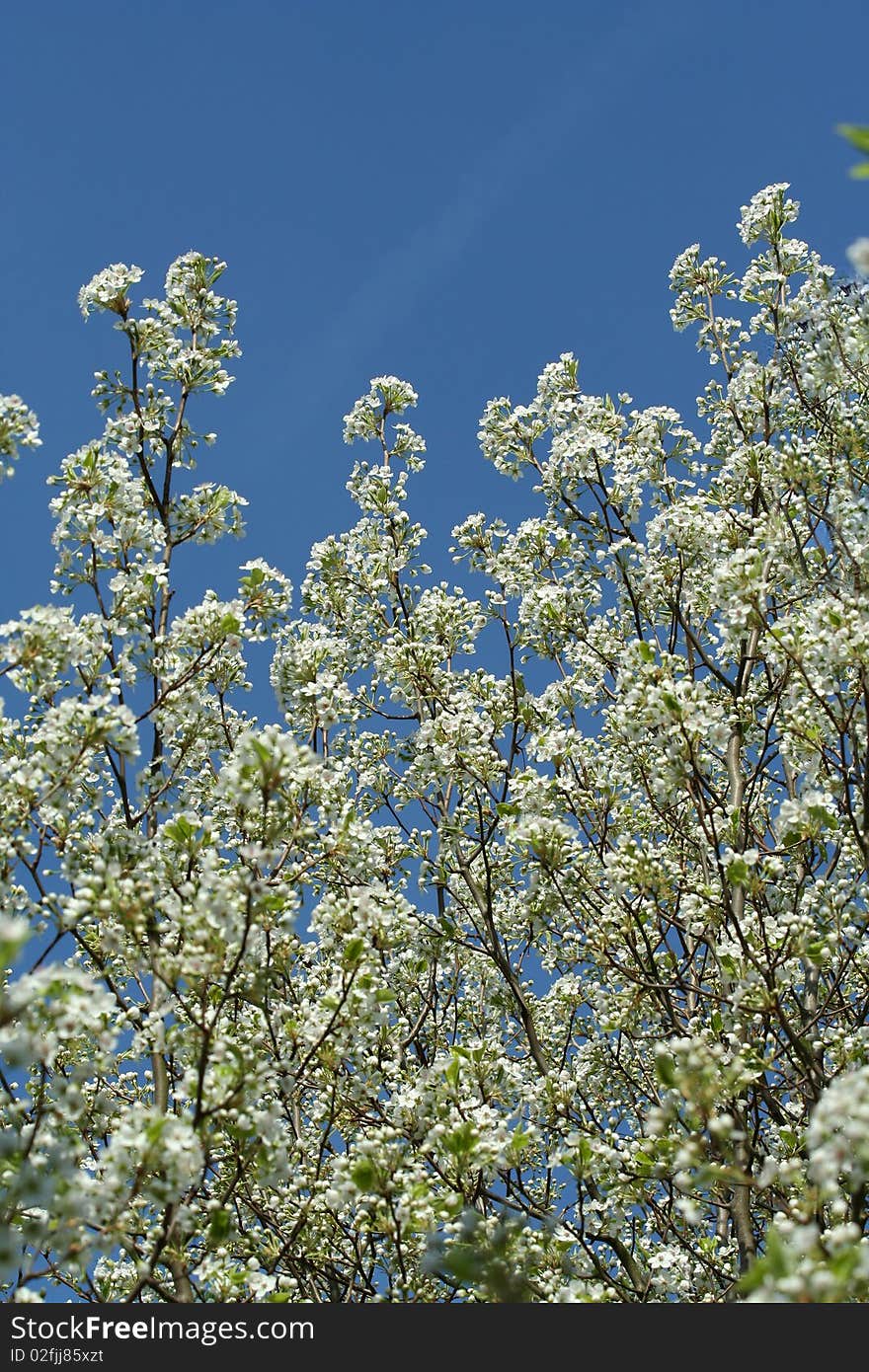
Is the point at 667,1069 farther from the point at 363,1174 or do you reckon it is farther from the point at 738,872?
the point at 738,872

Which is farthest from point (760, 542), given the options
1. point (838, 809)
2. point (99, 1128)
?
point (99, 1128)

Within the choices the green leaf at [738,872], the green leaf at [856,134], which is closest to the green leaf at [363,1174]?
the green leaf at [738,872]

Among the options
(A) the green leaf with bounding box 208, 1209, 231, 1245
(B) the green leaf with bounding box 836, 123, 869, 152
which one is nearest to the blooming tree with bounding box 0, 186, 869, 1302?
(A) the green leaf with bounding box 208, 1209, 231, 1245

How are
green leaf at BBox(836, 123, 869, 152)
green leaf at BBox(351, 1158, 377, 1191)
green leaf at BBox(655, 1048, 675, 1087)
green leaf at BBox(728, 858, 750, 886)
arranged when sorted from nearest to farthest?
1. green leaf at BBox(836, 123, 869, 152)
2. green leaf at BBox(655, 1048, 675, 1087)
3. green leaf at BBox(351, 1158, 377, 1191)
4. green leaf at BBox(728, 858, 750, 886)

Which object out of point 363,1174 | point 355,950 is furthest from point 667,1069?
point 355,950

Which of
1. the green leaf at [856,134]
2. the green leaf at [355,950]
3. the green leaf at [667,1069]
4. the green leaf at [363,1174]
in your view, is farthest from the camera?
the green leaf at [355,950]

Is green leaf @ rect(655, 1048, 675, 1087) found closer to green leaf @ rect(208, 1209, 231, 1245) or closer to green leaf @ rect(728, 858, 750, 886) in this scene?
green leaf @ rect(728, 858, 750, 886)

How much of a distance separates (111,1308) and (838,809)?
231 inches

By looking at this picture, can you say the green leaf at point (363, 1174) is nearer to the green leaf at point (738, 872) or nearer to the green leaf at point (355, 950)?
the green leaf at point (355, 950)

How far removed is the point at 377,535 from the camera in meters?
12.4

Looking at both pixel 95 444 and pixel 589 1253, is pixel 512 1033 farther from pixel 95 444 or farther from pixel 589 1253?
pixel 95 444

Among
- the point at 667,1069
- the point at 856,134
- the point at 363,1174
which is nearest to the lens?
the point at 856,134

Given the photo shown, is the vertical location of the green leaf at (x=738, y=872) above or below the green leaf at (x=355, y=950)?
above

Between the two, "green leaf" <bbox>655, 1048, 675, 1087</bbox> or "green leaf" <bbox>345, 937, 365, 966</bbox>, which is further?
"green leaf" <bbox>345, 937, 365, 966</bbox>
